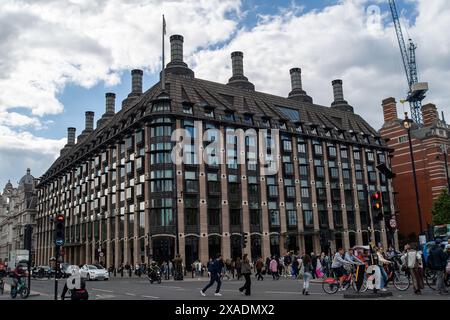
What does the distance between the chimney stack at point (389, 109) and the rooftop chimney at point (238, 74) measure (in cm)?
2475

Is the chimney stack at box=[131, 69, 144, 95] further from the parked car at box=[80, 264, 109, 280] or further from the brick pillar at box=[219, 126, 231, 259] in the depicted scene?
the parked car at box=[80, 264, 109, 280]

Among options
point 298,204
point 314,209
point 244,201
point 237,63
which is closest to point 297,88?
point 237,63

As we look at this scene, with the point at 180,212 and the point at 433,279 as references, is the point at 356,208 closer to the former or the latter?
the point at 180,212

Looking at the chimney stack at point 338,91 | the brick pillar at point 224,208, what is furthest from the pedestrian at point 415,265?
the chimney stack at point 338,91

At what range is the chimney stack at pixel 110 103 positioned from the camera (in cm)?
8761

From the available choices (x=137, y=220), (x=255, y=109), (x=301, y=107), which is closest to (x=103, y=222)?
(x=137, y=220)

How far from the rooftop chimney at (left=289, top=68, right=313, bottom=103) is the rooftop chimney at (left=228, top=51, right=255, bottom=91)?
10839 mm

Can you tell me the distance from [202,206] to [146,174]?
7.96m

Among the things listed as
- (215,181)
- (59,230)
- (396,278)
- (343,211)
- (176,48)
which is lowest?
(396,278)

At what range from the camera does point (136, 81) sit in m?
80.1

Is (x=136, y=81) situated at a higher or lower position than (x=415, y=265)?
higher

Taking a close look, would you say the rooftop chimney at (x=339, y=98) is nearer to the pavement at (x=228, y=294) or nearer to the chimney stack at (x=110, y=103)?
the chimney stack at (x=110, y=103)

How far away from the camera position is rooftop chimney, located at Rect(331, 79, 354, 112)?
282 feet

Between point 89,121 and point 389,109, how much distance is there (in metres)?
60.0
